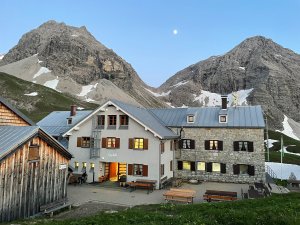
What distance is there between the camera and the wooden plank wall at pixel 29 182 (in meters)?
15.8

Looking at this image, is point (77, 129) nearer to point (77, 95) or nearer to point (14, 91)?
point (14, 91)

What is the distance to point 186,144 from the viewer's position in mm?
36031

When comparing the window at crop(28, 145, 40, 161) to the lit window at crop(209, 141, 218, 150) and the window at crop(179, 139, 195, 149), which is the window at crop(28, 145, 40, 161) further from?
the lit window at crop(209, 141, 218, 150)

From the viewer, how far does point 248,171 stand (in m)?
33.0

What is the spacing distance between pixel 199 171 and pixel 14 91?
13326 centimetres

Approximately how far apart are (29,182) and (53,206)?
9.10 ft

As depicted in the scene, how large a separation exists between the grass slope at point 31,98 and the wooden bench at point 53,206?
99.8 meters

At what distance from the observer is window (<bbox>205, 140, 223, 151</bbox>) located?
34.4m

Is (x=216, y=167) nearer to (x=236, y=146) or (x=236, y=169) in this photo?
(x=236, y=169)

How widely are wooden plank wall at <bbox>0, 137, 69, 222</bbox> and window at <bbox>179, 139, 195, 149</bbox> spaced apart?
18.7m

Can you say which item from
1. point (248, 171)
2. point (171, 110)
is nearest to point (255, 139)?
point (248, 171)

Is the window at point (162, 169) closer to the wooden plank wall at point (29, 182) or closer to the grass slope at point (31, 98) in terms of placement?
the wooden plank wall at point (29, 182)

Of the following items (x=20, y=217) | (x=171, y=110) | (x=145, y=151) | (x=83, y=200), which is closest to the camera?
(x=20, y=217)

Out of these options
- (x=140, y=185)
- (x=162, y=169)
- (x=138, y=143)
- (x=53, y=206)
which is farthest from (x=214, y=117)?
(x=53, y=206)
